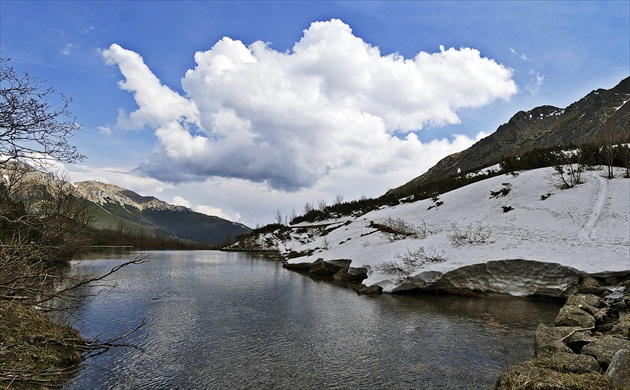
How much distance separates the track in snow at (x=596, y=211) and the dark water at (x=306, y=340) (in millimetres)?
6450

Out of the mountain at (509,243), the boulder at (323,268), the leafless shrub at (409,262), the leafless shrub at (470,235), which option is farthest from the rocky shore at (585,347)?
the boulder at (323,268)

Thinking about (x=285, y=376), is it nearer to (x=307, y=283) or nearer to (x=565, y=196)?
(x=307, y=283)

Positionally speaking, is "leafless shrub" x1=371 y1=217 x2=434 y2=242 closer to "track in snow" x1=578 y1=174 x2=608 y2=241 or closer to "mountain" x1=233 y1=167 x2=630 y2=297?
"mountain" x1=233 y1=167 x2=630 y2=297

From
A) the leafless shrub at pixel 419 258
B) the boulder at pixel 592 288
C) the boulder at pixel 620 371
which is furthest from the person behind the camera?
the leafless shrub at pixel 419 258

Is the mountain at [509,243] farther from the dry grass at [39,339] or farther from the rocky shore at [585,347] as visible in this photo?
the dry grass at [39,339]

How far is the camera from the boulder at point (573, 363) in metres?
7.58

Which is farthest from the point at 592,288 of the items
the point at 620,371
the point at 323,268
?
the point at 323,268

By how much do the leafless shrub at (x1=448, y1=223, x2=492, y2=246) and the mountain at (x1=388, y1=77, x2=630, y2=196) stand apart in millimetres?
73921

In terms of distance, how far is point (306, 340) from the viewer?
499 inches

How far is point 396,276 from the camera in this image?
22.5 m

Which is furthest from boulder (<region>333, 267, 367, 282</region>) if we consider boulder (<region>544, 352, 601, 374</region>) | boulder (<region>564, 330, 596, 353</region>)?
boulder (<region>544, 352, 601, 374</region>)

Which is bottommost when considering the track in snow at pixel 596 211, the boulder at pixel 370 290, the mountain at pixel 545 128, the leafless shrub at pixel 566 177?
the boulder at pixel 370 290

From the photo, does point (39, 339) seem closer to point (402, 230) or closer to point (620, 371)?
point (620, 371)

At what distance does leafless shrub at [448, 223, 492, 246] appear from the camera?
24.2m
